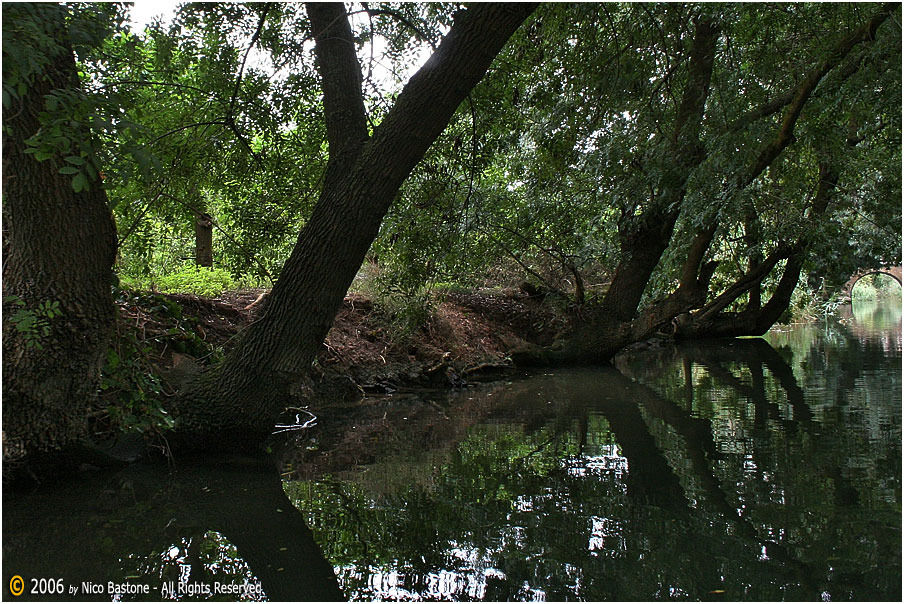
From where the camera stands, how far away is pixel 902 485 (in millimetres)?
4047

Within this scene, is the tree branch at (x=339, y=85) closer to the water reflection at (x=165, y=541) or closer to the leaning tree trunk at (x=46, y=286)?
the leaning tree trunk at (x=46, y=286)

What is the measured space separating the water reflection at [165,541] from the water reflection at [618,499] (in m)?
0.21

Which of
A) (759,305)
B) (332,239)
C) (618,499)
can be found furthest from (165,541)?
(759,305)

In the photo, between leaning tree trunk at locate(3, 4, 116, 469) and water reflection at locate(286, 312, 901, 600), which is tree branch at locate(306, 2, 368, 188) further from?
water reflection at locate(286, 312, 901, 600)

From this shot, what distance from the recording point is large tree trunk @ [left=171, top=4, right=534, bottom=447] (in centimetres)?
493

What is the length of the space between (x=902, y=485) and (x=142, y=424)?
5020 mm

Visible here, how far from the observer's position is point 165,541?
3533 mm

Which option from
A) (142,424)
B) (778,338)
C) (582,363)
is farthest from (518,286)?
(142,424)

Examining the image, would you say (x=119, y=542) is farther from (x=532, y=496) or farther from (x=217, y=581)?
(x=532, y=496)

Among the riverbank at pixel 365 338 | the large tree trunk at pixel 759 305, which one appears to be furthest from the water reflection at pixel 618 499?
the large tree trunk at pixel 759 305

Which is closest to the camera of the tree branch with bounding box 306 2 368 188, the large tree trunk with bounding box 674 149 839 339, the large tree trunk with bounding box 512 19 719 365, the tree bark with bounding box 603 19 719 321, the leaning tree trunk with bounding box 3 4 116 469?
the leaning tree trunk with bounding box 3 4 116 469

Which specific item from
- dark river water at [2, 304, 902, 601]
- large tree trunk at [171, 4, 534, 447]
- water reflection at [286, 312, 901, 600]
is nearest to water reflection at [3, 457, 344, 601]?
dark river water at [2, 304, 902, 601]

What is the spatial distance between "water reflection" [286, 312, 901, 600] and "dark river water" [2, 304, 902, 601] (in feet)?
Answer: 0.05

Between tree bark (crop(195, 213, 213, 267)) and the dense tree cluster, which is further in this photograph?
tree bark (crop(195, 213, 213, 267))
